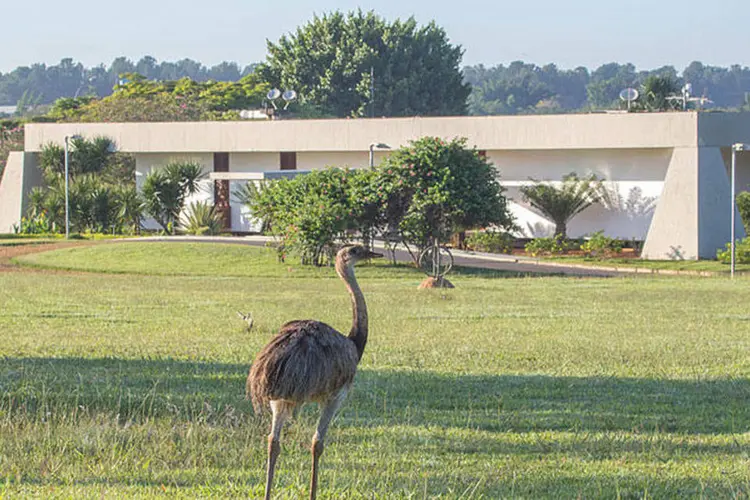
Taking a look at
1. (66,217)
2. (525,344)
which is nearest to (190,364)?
(525,344)

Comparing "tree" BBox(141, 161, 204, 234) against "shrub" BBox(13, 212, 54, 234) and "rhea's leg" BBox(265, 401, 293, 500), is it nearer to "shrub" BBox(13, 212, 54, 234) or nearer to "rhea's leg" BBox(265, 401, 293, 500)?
"shrub" BBox(13, 212, 54, 234)

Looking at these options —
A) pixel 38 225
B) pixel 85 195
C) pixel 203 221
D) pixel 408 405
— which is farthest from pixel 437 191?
pixel 408 405

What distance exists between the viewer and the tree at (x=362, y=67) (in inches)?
3201

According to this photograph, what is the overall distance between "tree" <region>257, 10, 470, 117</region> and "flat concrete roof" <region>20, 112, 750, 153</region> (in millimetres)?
26089

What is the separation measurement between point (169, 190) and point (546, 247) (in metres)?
16.0

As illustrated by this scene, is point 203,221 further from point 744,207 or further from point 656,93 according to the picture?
point 656,93

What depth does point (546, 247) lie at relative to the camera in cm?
4588

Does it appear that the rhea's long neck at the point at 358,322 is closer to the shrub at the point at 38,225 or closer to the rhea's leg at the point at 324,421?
the rhea's leg at the point at 324,421

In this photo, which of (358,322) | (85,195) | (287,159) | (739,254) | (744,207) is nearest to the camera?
(358,322)

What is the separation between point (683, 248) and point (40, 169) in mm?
30236

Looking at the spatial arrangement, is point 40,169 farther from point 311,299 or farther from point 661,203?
point 311,299

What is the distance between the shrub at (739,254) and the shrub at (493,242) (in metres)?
7.93

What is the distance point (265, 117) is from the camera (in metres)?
59.5

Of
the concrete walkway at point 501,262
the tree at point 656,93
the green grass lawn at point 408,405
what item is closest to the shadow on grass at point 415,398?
the green grass lawn at point 408,405
